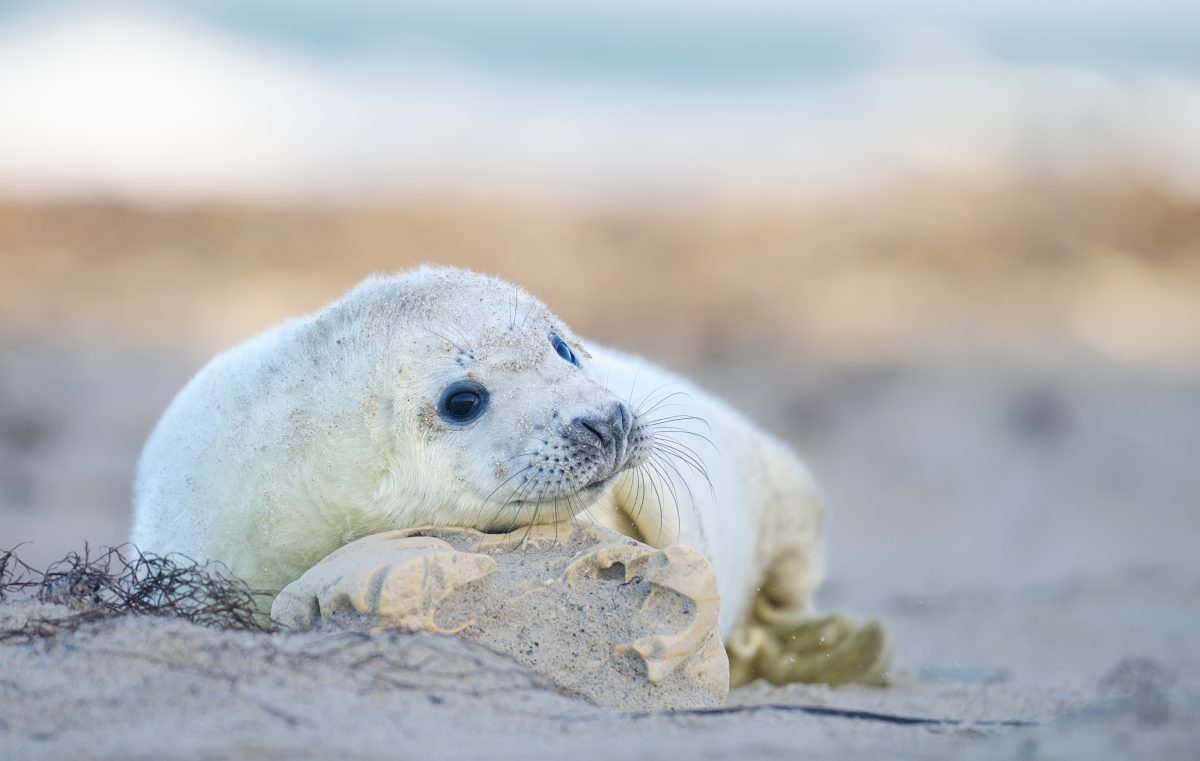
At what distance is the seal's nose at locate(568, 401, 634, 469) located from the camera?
3.41 metres

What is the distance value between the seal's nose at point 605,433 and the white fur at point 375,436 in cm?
4

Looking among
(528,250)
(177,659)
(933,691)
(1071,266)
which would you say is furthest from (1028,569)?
(528,250)

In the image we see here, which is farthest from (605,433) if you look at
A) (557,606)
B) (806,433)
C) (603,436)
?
(806,433)

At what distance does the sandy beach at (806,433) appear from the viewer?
268cm

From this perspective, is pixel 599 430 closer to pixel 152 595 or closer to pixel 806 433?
pixel 152 595

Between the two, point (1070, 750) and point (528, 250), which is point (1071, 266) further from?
point (1070, 750)

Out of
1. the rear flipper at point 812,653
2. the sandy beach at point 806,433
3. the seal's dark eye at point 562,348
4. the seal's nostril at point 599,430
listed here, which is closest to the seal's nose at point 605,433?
the seal's nostril at point 599,430

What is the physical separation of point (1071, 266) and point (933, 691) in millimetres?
10798

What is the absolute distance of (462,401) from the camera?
138 inches

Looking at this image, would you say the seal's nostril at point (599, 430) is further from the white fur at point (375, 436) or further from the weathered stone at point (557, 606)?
the weathered stone at point (557, 606)

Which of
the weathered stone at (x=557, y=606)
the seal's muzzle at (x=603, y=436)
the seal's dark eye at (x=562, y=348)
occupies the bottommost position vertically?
the weathered stone at (x=557, y=606)

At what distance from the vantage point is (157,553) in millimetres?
3812

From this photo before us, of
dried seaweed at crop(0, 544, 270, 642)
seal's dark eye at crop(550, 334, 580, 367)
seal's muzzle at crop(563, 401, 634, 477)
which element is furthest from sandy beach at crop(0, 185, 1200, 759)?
seal's muzzle at crop(563, 401, 634, 477)

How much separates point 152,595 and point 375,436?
661 mm
